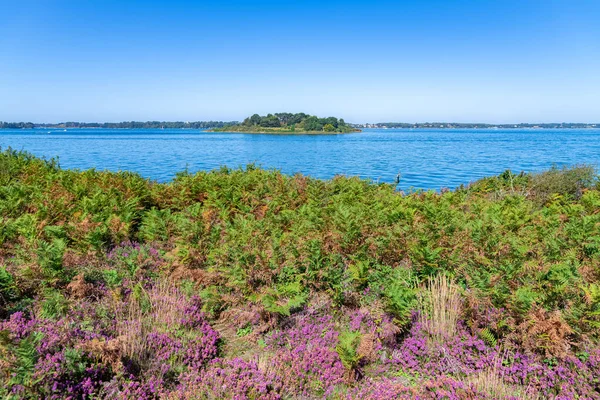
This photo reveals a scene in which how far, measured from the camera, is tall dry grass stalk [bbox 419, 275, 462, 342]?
549 centimetres

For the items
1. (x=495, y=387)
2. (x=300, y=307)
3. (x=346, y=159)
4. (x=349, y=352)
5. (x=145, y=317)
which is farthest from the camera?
(x=346, y=159)

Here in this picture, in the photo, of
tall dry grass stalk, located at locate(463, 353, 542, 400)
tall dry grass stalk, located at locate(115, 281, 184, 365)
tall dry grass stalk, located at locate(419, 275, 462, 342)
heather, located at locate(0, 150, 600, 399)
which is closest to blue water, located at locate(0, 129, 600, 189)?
heather, located at locate(0, 150, 600, 399)

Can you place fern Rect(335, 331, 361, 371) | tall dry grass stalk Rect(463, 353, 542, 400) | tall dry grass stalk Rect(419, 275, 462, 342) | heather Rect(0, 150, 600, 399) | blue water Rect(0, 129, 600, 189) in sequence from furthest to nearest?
blue water Rect(0, 129, 600, 189), tall dry grass stalk Rect(419, 275, 462, 342), fern Rect(335, 331, 361, 371), heather Rect(0, 150, 600, 399), tall dry grass stalk Rect(463, 353, 542, 400)

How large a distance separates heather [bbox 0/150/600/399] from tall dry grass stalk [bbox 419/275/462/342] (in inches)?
1.2

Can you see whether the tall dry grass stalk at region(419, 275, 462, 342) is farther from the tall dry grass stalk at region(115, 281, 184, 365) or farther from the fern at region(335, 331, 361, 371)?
the tall dry grass stalk at region(115, 281, 184, 365)

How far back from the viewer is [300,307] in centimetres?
636

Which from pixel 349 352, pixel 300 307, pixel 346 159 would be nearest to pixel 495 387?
pixel 349 352

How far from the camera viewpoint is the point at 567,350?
4.83 meters

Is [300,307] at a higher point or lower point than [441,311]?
lower

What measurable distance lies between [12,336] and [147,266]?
10.6 ft

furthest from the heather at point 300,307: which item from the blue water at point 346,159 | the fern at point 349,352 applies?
the blue water at point 346,159

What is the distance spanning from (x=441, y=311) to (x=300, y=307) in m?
2.32

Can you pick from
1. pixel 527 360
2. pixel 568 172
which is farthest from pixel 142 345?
pixel 568 172

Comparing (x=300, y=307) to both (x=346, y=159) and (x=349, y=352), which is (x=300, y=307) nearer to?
(x=349, y=352)
